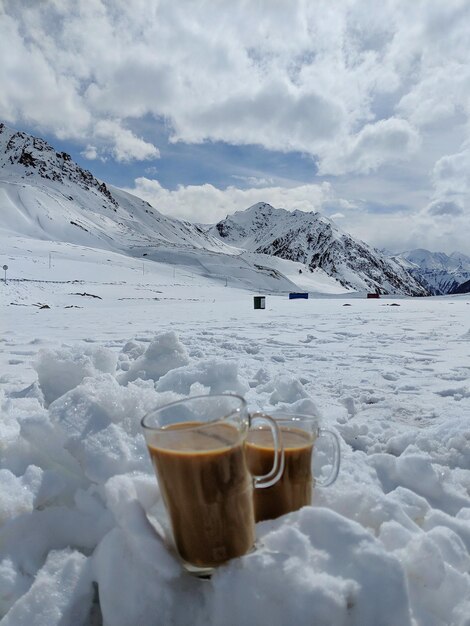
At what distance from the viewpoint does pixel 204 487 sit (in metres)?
1.09

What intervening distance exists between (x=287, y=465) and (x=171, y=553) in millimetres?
405

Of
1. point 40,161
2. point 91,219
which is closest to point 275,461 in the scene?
point 91,219

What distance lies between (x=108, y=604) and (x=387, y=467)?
143 cm

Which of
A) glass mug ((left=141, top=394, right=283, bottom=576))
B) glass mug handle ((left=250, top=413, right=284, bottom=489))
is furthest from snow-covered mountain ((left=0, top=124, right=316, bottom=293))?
glass mug ((left=141, top=394, right=283, bottom=576))

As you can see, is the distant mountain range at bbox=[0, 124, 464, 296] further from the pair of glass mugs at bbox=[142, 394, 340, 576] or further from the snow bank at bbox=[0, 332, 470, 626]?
the pair of glass mugs at bbox=[142, 394, 340, 576]

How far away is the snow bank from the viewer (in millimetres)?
1069

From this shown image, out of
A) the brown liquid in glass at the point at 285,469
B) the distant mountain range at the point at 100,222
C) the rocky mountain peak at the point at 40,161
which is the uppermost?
the rocky mountain peak at the point at 40,161

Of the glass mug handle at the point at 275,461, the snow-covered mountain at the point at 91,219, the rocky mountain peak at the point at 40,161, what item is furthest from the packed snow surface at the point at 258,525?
the rocky mountain peak at the point at 40,161

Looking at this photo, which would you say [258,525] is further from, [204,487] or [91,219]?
[91,219]

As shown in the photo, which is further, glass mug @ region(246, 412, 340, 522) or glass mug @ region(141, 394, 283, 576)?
glass mug @ region(246, 412, 340, 522)

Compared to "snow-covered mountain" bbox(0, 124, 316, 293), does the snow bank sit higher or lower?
lower

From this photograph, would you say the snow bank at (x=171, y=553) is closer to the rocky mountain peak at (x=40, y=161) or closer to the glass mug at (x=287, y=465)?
the glass mug at (x=287, y=465)

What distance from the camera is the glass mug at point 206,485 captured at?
1.09 m

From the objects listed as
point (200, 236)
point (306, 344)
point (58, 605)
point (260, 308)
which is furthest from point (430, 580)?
point (200, 236)
